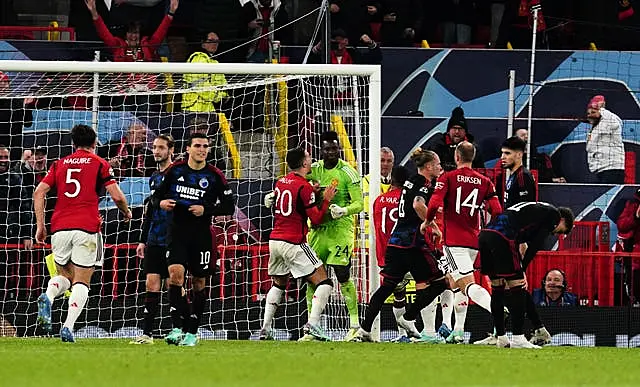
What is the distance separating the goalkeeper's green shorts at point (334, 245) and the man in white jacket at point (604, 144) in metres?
5.57

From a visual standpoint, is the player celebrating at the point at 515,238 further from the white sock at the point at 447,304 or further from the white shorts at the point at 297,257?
the white shorts at the point at 297,257

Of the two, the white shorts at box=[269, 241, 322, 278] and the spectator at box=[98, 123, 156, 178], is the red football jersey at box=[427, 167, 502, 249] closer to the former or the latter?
the white shorts at box=[269, 241, 322, 278]

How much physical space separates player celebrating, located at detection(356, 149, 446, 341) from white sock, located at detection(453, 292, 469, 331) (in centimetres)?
23

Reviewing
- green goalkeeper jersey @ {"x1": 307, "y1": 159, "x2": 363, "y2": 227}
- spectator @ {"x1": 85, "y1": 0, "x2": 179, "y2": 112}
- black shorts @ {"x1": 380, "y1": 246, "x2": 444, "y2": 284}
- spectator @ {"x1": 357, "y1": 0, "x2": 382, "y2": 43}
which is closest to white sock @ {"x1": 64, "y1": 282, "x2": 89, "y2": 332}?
green goalkeeper jersey @ {"x1": 307, "y1": 159, "x2": 363, "y2": 227}

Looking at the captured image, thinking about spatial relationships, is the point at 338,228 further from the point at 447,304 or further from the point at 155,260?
the point at 155,260

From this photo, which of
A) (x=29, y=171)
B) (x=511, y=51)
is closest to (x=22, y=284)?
(x=29, y=171)

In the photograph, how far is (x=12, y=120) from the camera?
1862cm

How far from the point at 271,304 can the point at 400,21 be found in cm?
794

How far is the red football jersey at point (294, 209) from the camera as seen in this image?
15070mm

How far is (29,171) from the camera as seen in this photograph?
1730 cm

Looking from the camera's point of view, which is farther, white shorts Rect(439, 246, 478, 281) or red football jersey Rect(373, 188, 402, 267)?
red football jersey Rect(373, 188, 402, 267)

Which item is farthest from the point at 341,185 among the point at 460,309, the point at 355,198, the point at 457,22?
the point at 457,22

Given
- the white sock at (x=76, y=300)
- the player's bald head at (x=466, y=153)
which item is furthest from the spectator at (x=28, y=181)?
A: the player's bald head at (x=466, y=153)

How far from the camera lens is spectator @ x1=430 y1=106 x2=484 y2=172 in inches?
734
